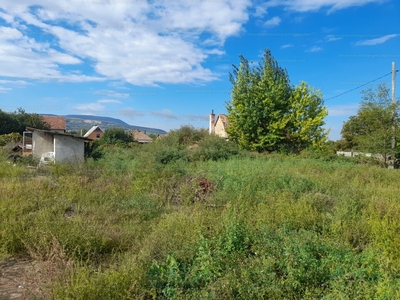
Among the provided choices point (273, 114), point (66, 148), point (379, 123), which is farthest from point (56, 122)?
point (379, 123)

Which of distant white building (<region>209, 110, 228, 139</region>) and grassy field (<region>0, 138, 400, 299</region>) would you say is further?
distant white building (<region>209, 110, 228, 139</region>)

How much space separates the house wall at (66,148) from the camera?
14419mm

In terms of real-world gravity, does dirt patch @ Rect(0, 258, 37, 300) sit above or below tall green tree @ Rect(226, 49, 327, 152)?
below

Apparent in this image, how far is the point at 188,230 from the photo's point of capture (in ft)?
14.3

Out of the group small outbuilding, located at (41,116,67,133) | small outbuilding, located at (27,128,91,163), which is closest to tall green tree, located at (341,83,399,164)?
small outbuilding, located at (27,128,91,163)

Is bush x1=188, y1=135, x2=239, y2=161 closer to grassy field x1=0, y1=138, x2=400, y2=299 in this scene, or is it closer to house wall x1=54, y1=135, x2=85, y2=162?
house wall x1=54, y1=135, x2=85, y2=162

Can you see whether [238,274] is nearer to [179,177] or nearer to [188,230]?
[188,230]

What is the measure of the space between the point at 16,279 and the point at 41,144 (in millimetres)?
14923

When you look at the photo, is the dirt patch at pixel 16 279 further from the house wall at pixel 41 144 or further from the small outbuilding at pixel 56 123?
the small outbuilding at pixel 56 123

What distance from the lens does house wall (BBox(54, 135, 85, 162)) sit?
14419mm

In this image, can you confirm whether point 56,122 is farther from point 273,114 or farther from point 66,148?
point 273,114

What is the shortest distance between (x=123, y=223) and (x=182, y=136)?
55.0ft

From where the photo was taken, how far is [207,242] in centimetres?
377

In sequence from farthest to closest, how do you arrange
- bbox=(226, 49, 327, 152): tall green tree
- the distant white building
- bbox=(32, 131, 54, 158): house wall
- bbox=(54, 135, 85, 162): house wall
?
the distant white building < bbox=(226, 49, 327, 152): tall green tree < bbox=(32, 131, 54, 158): house wall < bbox=(54, 135, 85, 162): house wall
